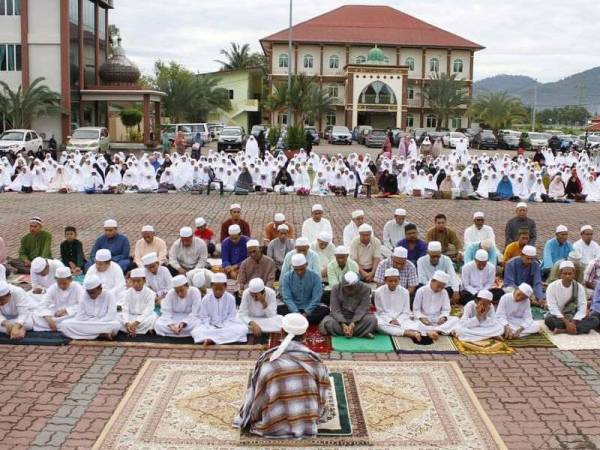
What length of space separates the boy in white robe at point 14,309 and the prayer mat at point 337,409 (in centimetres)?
162

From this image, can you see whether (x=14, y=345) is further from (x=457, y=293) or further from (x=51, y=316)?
(x=457, y=293)

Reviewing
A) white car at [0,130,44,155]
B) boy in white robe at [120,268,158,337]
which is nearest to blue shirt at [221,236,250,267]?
boy in white robe at [120,268,158,337]

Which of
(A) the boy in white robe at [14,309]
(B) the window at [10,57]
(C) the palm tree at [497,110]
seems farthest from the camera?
(C) the palm tree at [497,110]

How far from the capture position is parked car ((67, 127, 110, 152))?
27.6 metres

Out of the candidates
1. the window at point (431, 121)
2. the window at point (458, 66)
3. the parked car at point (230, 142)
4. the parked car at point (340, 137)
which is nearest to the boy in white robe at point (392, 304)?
the parked car at point (230, 142)

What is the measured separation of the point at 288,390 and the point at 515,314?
137 inches

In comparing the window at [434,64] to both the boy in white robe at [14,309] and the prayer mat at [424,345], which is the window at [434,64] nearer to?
the prayer mat at [424,345]

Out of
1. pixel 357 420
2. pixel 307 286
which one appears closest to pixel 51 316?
pixel 307 286

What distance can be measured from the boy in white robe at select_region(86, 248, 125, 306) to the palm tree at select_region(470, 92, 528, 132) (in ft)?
151

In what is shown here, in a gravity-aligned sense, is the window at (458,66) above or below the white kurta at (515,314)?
above

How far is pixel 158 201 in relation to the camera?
17.6 m

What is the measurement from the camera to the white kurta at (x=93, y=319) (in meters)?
7.50

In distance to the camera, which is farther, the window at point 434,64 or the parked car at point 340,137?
the window at point 434,64

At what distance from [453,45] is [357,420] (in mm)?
48531
